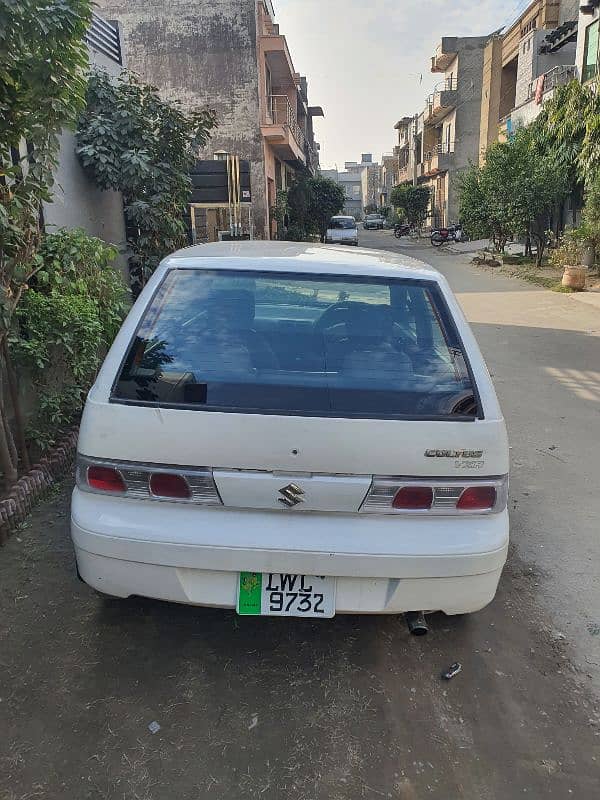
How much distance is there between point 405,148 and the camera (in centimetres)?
6450

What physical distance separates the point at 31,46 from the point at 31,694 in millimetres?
3033

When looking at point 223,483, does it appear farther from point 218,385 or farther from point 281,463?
point 218,385

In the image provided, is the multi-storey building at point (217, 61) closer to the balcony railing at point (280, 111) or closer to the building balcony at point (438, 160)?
the balcony railing at point (280, 111)

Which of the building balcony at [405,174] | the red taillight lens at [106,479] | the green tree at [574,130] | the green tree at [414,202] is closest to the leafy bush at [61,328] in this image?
the red taillight lens at [106,479]

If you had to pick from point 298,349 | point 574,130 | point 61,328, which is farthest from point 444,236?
point 298,349

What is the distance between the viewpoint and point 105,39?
27.1 ft

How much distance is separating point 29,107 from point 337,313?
2145 millimetres

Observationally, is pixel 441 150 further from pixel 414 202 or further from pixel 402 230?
pixel 402 230

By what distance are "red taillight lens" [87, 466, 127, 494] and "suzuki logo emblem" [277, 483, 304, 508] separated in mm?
601

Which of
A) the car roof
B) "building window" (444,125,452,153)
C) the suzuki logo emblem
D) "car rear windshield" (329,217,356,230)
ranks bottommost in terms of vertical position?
the suzuki logo emblem

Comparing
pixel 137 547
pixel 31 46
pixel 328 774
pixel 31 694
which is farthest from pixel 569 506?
pixel 31 46

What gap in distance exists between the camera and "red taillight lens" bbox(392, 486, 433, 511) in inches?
90.5

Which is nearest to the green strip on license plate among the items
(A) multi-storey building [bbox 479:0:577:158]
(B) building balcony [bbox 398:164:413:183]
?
(A) multi-storey building [bbox 479:0:577:158]

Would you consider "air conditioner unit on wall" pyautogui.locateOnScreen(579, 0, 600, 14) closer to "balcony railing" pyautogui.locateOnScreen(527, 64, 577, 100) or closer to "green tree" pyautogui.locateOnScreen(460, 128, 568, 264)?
"balcony railing" pyautogui.locateOnScreen(527, 64, 577, 100)
